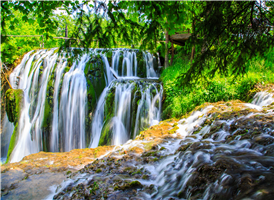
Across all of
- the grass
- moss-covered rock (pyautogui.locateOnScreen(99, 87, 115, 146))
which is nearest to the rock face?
moss-covered rock (pyautogui.locateOnScreen(99, 87, 115, 146))

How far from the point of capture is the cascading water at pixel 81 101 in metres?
7.64

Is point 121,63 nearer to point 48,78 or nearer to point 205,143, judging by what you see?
point 48,78

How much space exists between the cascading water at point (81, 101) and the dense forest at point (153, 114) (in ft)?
0.19

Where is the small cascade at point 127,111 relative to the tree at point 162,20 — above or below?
below

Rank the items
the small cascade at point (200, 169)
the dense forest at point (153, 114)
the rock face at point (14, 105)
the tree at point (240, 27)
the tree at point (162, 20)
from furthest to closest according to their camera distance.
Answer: the rock face at point (14, 105) → the tree at point (240, 27) → the tree at point (162, 20) → the dense forest at point (153, 114) → the small cascade at point (200, 169)

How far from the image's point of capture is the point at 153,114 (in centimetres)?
736

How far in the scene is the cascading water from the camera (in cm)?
764

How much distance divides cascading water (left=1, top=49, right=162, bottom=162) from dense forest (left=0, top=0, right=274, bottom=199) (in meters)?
0.06

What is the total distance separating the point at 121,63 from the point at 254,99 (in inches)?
319

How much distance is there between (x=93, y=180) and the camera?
271cm

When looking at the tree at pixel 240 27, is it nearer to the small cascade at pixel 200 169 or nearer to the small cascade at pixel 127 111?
the small cascade at pixel 200 169

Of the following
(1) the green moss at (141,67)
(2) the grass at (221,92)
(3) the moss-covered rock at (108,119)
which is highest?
(1) the green moss at (141,67)

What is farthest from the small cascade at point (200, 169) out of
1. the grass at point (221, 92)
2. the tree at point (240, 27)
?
the grass at point (221, 92)

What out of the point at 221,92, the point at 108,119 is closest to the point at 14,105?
the point at 108,119
